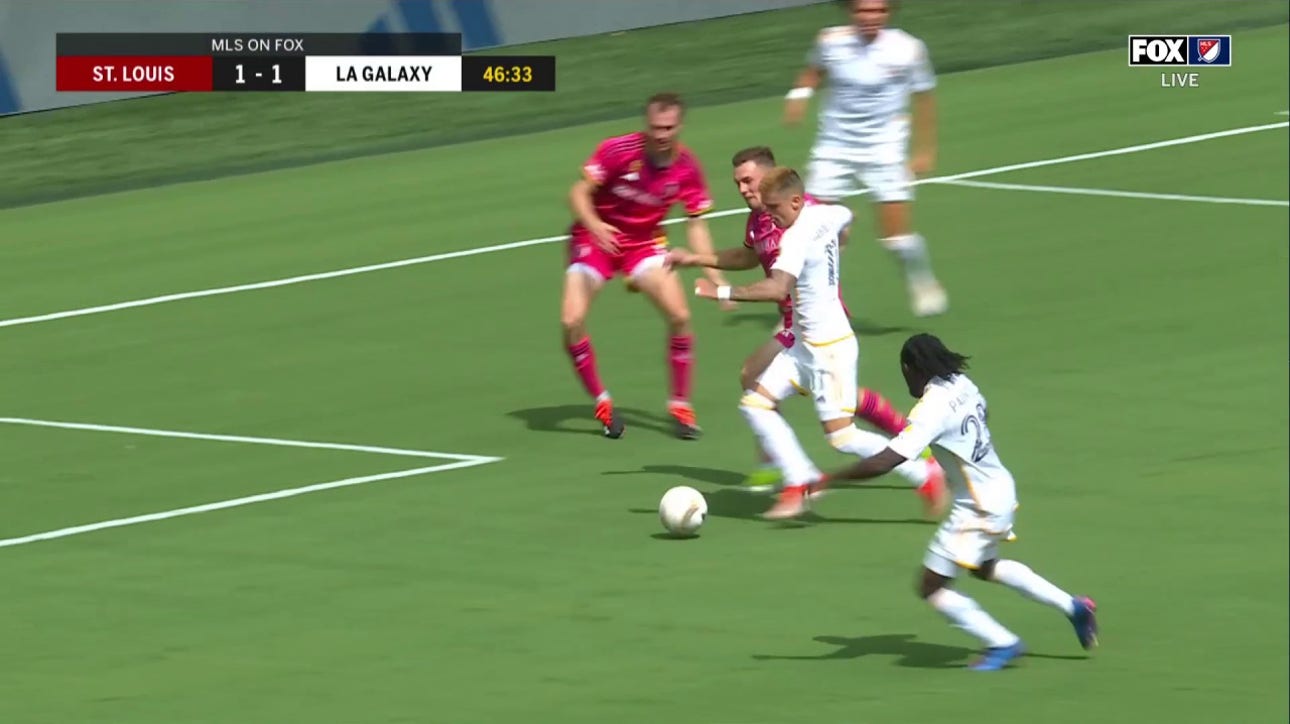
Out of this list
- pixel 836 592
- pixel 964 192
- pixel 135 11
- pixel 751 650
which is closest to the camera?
pixel 751 650

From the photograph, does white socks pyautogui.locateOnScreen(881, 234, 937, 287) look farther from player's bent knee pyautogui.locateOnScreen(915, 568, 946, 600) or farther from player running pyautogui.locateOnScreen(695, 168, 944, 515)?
player's bent knee pyautogui.locateOnScreen(915, 568, 946, 600)

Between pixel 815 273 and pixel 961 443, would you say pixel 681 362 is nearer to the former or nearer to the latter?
pixel 815 273

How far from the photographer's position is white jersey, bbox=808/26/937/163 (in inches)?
845

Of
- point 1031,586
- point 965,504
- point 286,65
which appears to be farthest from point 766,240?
point 286,65

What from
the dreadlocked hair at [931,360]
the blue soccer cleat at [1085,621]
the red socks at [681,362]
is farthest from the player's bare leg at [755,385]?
the blue soccer cleat at [1085,621]

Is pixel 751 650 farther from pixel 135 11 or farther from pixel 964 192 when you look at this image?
pixel 135 11

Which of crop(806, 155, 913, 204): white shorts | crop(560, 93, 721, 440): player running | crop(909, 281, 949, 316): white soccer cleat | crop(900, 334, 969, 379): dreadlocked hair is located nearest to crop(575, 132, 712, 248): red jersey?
crop(560, 93, 721, 440): player running

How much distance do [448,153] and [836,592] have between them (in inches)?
714

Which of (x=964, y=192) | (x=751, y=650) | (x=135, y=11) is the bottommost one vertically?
(x=751, y=650)

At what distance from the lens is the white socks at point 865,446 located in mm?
16125

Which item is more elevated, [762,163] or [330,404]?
[762,163]

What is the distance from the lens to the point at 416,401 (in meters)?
20.4

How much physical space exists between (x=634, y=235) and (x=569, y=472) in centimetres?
181


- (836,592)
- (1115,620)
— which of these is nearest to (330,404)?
(836,592)
